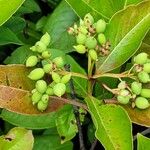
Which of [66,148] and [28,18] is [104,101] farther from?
[28,18]

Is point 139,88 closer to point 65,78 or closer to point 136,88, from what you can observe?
point 136,88

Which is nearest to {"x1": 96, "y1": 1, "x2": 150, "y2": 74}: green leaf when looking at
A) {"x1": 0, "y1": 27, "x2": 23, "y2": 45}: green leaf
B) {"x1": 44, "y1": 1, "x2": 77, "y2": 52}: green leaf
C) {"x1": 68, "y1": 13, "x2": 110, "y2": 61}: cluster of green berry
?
{"x1": 68, "y1": 13, "x2": 110, "y2": 61}: cluster of green berry

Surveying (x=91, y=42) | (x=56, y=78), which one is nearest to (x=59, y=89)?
(x=56, y=78)

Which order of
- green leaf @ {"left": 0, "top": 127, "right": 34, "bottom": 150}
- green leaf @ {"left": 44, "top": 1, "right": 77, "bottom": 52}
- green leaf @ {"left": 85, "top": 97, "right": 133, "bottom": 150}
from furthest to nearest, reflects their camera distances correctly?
1. green leaf @ {"left": 44, "top": 1, "right": 77, "bottom": 52}
2. green leaf @ {"left": 0, "top": 127, "right": 34, "bottom": 150}
3. green leaf @ {"left": 85, "top": 97, "right": 133, "bottom": 150}

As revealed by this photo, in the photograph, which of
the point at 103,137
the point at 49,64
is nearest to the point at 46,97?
the point at 49,64

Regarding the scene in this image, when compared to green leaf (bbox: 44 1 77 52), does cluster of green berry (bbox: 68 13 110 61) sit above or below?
above

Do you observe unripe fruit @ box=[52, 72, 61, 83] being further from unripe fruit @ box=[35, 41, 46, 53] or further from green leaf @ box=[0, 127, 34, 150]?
green leaf @ box=[0, 127, 34, 150]
